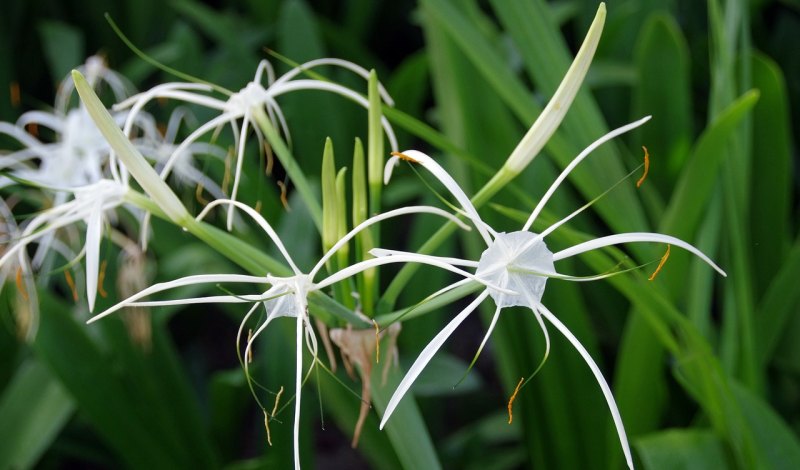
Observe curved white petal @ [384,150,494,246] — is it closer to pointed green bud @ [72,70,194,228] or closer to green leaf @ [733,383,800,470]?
pointed green bud @ [72,70,194,228]

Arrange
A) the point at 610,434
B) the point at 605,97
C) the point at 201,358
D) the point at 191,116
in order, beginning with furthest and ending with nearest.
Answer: the point at 201,358 < the point at 605,97 < the point at 191,116 < the point at 610,434

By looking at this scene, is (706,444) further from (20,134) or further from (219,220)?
(219,220)

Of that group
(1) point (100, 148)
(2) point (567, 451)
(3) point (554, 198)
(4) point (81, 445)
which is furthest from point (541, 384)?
(4) point (81, 445)

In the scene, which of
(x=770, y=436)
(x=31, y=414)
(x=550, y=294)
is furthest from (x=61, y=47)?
(x=770, y=436)

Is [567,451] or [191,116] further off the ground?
[191,116]

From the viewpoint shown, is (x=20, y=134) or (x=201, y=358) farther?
(x=201, y=358)

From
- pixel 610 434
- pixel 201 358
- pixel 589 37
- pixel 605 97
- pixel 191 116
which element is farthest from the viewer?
pixel 201 358

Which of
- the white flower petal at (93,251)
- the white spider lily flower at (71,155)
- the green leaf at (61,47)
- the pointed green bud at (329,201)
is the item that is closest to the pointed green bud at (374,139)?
the pointed green bud at (329,201)
